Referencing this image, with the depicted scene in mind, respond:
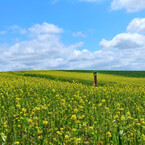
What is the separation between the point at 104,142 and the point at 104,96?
7796 mm

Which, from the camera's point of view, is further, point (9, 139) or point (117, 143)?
point (9, 139)

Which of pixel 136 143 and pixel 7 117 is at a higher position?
pixel 7 117

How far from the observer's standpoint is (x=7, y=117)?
24.2 ft

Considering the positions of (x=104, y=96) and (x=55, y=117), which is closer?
(x=55, y=117)

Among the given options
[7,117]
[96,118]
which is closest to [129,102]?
[96,118]

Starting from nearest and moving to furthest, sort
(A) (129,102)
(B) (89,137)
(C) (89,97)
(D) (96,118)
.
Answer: (B) (89,137) < (D) (96,118) < (A) (129,102) < (C) (89,97)

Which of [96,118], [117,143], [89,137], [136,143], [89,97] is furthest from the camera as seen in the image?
[89,97]

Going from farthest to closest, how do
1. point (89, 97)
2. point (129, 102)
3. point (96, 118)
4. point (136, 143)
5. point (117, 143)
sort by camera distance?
point (89, 97)
point (129, 102)
point (96, 118)
point (136, 143)
point (117, 143)

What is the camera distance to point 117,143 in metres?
5.18

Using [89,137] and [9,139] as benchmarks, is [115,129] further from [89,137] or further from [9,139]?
[9,139]

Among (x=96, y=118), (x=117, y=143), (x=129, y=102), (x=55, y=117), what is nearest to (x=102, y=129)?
(x=117, y=143)

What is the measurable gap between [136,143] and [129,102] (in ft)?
20.9

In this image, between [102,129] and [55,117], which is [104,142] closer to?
[102,129]

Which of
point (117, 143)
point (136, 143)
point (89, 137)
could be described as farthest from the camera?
point (89, 137)
